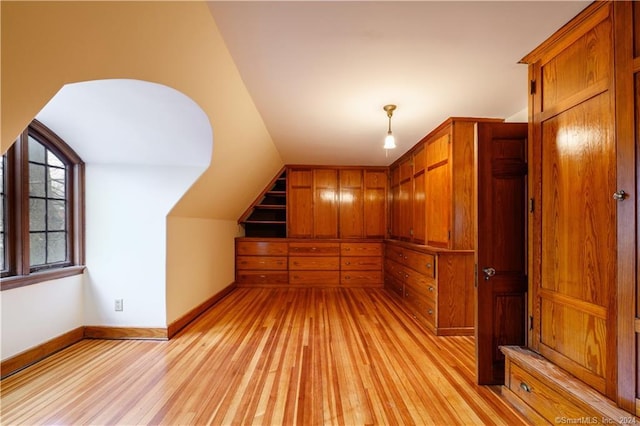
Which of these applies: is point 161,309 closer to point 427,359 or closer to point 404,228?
point 427,359

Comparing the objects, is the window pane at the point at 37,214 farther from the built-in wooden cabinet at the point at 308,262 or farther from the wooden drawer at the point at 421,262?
the wooden drawer at the point at 421,262

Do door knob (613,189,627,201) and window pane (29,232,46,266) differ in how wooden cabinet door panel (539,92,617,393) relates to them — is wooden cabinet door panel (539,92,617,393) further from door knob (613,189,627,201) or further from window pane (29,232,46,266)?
window pane (29,232,46,266)

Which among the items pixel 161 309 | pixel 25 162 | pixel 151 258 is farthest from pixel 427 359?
pixel 25 162

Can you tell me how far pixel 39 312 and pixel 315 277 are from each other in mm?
3407

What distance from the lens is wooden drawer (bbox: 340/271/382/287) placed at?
471 centimetres

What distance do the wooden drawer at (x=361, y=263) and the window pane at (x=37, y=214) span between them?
3.81 metres

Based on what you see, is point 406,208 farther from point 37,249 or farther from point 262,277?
point 37,249

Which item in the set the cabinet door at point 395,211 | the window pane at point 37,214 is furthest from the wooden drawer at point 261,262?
the window pane at point 37,214

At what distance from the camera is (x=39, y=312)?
2170 millimetres

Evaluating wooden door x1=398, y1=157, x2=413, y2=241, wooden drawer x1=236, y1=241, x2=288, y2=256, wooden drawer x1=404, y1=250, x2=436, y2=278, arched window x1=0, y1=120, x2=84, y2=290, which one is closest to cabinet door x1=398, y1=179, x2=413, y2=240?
wooden door x1=398, y1=157, x2=413, y2=241

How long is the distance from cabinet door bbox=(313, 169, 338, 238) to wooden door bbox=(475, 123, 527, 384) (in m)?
3.19

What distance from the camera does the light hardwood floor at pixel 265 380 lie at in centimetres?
157

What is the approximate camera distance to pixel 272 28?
1.46 meters

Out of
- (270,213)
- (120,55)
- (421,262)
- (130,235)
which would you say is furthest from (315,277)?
(120,55)
